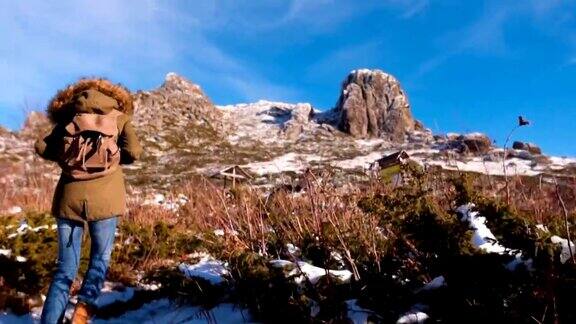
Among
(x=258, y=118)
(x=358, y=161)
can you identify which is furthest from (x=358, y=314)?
(x=258, y=118)

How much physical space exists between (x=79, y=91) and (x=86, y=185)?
2.25 ft

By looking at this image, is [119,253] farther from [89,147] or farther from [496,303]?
[496,303]

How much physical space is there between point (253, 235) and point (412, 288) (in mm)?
1645

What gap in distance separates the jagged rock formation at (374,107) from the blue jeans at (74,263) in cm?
5805

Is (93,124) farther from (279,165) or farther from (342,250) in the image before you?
(279,165)

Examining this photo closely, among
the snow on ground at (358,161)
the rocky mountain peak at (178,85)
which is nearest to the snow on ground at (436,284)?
the snow on ground at (358,161)

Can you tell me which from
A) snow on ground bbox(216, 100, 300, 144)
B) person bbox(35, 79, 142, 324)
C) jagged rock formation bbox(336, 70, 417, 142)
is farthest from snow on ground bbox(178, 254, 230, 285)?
jagged rock formation bbox(336, 70, 417, 142)

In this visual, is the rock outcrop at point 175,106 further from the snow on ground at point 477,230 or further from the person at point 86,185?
the snow on ground at point 477,230

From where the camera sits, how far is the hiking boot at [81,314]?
304cm

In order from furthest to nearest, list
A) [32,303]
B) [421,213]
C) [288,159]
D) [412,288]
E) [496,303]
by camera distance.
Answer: [288,159], [32,303], [412,288], [421,213], [496,303]

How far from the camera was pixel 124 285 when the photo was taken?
14.2ft

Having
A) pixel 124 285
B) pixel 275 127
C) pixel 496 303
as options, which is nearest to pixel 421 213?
pixel 496 303

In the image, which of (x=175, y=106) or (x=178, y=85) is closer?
(x=175, y=106)

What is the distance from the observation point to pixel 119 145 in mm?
3271
